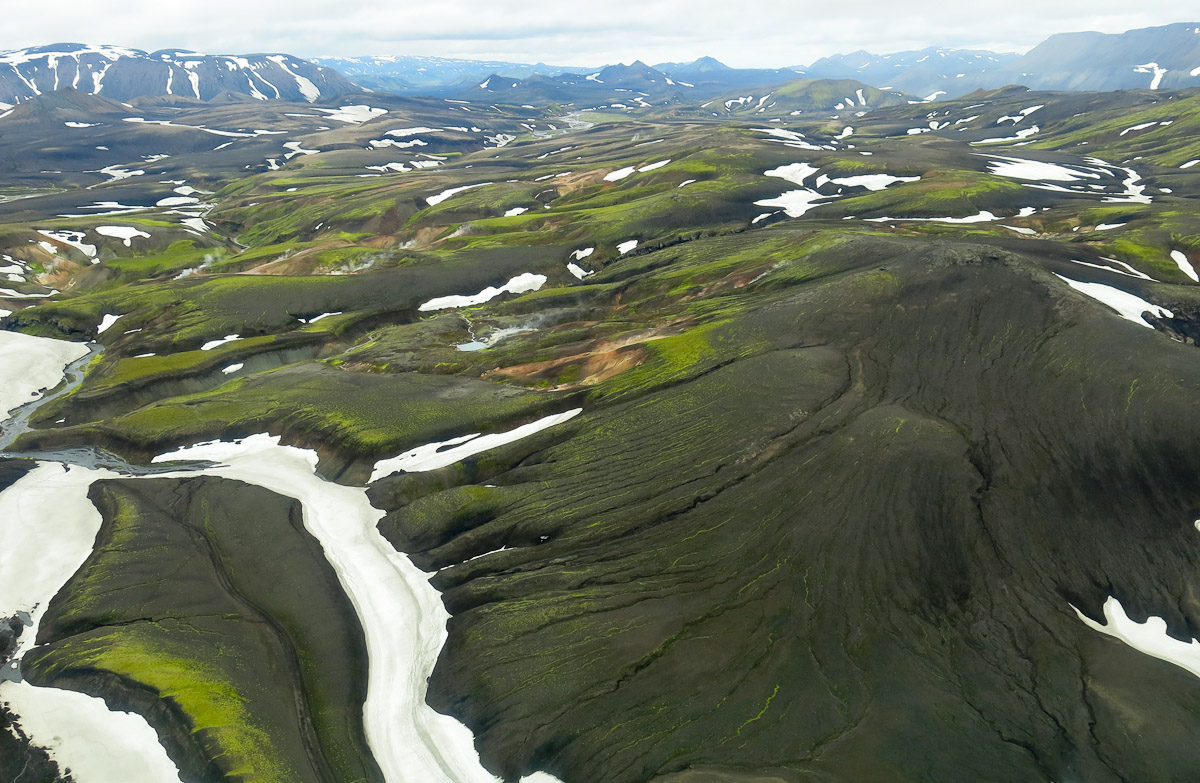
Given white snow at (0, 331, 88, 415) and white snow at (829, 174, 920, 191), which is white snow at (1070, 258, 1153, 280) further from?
white snow at (0, 331, 88, 415)

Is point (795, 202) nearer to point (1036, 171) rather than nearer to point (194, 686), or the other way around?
point (1036, 171)

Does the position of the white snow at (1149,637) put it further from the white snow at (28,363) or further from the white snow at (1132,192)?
the white snow at (1132,192)

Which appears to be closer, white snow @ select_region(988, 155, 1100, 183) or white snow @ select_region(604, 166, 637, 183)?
white snow @ select_region(988, 155, 1100, 183)

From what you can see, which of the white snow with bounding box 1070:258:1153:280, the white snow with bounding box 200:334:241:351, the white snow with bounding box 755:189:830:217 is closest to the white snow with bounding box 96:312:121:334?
the white snow with bounding box 200:334:241:351

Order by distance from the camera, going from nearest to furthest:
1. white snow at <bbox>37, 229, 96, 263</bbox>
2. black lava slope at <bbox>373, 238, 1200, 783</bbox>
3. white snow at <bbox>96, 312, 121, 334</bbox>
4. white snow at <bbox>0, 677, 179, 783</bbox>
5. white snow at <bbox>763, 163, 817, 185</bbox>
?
white snow at <bbox>0, 677, 179, 783</bbox>
black lava slope at <bbox>373, 238, 1200, 783</bbox>
white snow at <bbox>96, 312, 121, 334</bbox>
white snow at <bbox>37, 229, 96, 263</bbox>
white snow at <bbox>763, 163, 817, 185</bbox>

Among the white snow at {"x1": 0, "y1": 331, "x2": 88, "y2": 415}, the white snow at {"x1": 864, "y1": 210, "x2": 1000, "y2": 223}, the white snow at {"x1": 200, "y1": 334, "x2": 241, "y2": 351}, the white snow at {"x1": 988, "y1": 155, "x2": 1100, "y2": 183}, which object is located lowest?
the white snow at {"x1": 0, "y1": 331, "x2": 88, "y2": 415}

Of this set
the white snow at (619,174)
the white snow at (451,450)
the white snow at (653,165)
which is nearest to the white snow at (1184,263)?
the white snow at (451,450)

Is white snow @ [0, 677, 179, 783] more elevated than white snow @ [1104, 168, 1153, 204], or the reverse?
white snow @ [1104, 168, 1153, 204]
